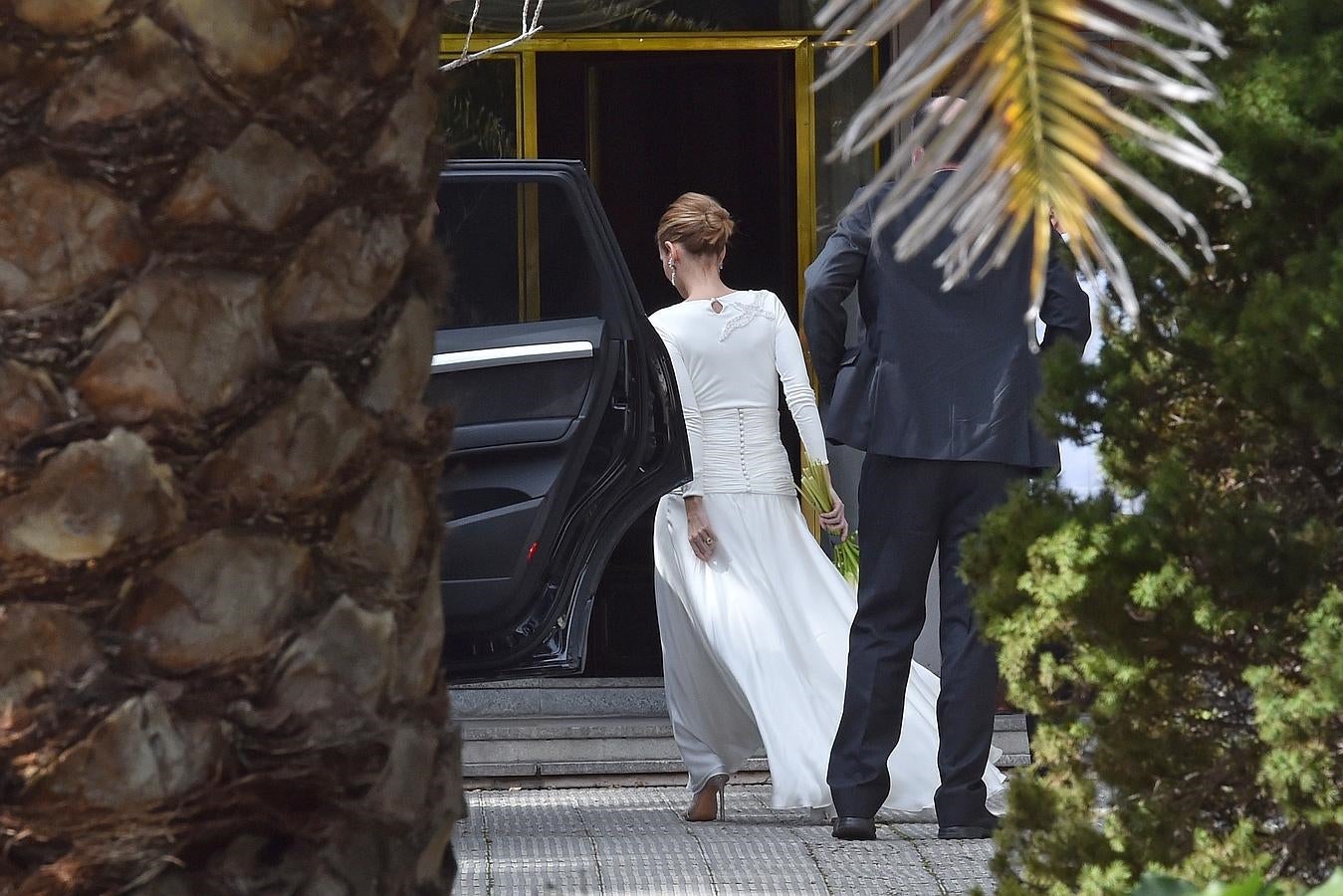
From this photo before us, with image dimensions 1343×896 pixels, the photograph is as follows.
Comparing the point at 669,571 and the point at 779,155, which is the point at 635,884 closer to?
the point at 669,571

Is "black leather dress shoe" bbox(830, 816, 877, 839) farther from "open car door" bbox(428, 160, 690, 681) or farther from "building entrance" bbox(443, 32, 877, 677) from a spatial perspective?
"building entrance" bbox(443, 32, 877, 677)

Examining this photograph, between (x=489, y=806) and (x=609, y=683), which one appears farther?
(x=609, y=683)

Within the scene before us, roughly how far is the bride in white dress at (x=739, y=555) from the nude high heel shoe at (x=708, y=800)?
0.03 meters

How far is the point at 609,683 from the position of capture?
8.34 m

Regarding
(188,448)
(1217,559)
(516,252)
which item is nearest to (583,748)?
(516,252)

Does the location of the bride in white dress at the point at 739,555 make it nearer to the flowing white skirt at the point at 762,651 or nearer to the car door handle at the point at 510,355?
the flowing white skirt at the point at 762,651

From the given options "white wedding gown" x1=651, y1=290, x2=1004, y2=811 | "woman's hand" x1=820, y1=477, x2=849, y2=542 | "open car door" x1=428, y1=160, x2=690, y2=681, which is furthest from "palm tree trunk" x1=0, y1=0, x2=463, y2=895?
"woman's hand" x1=820, y1=477, x2=849, y2=542

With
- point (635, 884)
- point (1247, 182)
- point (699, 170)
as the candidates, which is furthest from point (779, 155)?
point (1247, 182)

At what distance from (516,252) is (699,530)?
1175mm

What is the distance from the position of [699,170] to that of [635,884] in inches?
233

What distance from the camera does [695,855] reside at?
515 cm

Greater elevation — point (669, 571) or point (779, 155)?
point (779, 155)

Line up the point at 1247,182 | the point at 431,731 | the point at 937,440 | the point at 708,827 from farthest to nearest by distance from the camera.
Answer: the point at 708,827 < the point at 937,440 < the point at 1247,182 < the point at 431,731

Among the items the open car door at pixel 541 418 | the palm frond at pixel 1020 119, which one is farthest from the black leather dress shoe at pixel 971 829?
the palm frond at pixel 1020 119
